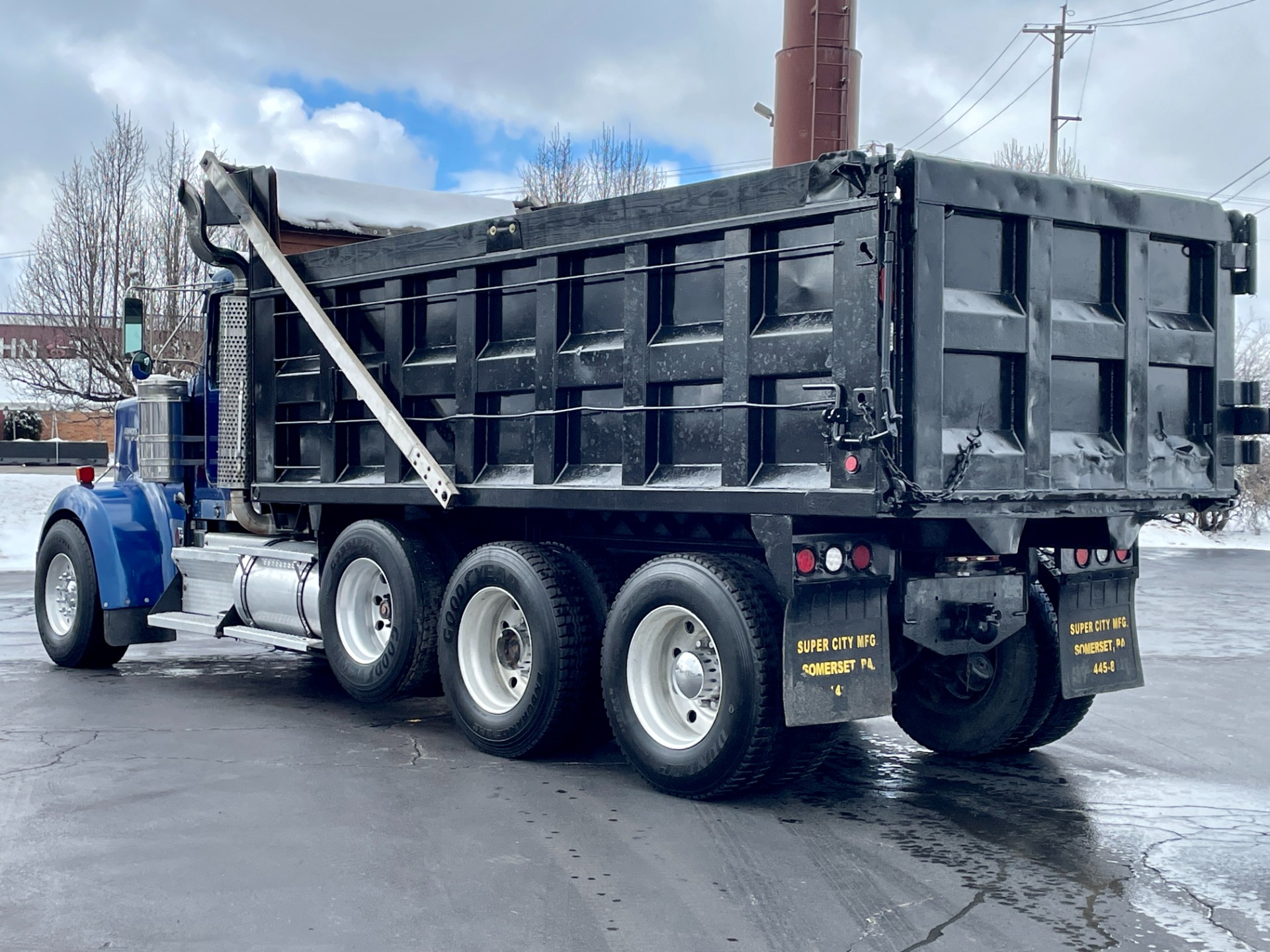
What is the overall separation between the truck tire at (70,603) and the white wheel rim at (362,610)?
271cm

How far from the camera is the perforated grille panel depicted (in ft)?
31.1

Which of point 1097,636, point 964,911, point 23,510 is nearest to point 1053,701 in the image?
point 1097,636

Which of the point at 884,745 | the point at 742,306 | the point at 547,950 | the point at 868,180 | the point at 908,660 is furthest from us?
the point at 884,745

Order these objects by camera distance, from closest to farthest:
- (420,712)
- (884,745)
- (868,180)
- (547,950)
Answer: (547,950)
(868,180)
(884,745)
(420,712)

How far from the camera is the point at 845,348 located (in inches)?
231

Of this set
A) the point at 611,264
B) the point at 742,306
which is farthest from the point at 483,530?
the point at 742,306

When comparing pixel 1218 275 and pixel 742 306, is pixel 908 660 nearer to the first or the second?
pixel 742 306

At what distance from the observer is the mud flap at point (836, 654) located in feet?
19.6

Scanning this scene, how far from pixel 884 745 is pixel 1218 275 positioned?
3.04m

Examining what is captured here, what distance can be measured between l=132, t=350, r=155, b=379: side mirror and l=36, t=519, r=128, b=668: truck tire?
1230 mm

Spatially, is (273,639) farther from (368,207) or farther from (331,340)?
(368,207)

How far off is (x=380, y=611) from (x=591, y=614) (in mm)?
1859

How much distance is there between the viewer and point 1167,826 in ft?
20.0

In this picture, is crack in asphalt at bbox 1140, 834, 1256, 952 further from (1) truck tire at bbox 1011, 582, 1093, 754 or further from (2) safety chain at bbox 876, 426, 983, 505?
(2) safety chain at bbox 876, 426, 983, 505
